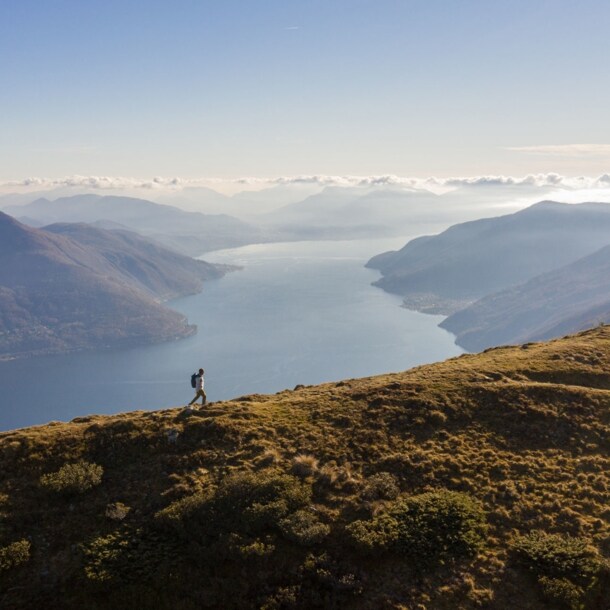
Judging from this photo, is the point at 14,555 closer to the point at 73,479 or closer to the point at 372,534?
the point at 73,479

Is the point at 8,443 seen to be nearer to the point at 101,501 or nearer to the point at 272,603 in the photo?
the point at 101,501

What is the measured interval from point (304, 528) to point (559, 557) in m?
10.9

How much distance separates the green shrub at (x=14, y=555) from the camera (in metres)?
20.5

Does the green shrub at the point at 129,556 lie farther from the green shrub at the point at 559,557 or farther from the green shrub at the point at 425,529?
the green shrub at the point at 559,557

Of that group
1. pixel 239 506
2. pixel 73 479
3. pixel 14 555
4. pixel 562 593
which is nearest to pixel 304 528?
pixel 239 506

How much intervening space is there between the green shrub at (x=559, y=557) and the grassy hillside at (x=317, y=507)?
2.4 inches

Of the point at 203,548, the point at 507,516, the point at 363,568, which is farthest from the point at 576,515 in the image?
the point at 203,548

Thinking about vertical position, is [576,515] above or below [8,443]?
below

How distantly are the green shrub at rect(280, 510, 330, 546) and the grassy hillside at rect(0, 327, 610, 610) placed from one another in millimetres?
83

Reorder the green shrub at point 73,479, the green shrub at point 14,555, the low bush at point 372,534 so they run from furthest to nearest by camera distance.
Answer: the green shrub at point 73,479 < the low bush at point 372,534 < the green shrub at point 14,555

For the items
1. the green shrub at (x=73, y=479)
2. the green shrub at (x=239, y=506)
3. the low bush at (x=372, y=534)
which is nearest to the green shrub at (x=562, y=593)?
the low bush at (x=372, y=534)

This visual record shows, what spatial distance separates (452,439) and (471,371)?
12553mm

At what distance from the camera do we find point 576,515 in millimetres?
24031

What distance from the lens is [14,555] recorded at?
20.8 meters
